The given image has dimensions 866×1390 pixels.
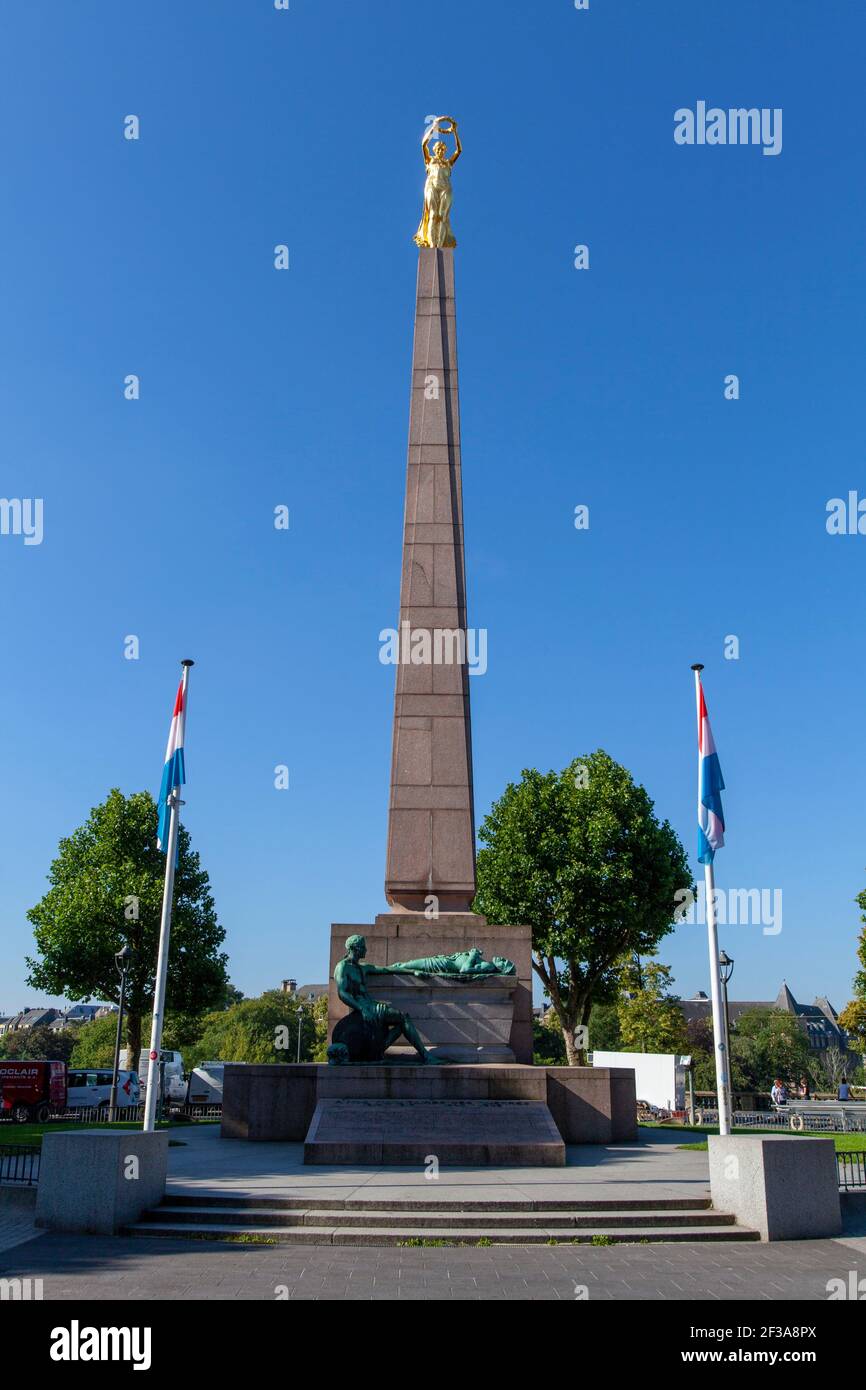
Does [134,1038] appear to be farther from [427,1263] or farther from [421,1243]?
[427,1263]

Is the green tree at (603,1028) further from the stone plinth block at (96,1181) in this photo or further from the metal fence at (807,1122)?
the stone plinth block at (96,1181)

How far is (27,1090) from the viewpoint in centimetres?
3456

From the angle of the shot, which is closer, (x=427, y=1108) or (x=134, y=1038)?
(x=427, y=1108)

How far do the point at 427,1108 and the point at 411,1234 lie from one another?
16.4ft

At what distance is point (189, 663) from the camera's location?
16516 mm

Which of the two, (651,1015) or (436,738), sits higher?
(436,738)

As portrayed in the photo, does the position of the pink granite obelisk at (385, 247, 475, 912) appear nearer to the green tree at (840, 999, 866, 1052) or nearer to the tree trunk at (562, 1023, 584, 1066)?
the tree trunk at (562, 1023, 584, 1066)

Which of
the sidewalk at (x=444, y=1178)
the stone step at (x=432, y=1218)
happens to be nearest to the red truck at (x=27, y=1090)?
the sidewalk at (x=444, y=1178)

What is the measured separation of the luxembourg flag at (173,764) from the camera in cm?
1572

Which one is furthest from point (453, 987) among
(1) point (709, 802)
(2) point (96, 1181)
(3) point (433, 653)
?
(2) point (96, 1181)

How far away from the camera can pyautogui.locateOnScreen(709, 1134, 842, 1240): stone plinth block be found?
10547mm
